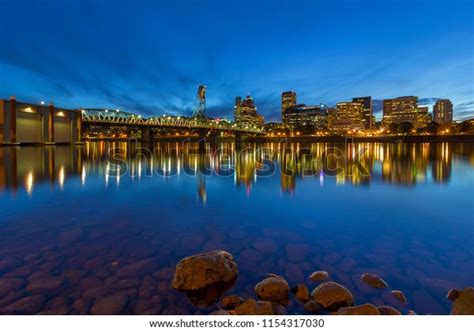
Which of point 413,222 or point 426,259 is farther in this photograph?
point 413,222

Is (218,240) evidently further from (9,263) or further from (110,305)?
(9,263)

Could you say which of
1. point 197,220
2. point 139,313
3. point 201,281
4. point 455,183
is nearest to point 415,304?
point 201,281

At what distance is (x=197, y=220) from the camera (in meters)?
8.02

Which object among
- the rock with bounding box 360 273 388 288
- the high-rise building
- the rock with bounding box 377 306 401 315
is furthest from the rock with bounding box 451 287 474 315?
the high-rise building

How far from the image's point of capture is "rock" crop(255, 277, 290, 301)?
12.9 feet

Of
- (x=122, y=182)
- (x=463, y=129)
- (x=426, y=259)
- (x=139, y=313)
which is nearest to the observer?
(x=139, y=313)

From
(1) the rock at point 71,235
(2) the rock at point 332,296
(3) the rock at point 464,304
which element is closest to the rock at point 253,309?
(2) the rock at point 332,296

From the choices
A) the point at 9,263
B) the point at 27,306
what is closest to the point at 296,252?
the point at 27,306

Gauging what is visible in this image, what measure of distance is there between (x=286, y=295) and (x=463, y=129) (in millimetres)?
138879

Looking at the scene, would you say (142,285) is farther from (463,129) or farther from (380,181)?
(463,129)

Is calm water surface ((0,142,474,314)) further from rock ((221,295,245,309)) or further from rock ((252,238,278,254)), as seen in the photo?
rock ((221,295,245,309))

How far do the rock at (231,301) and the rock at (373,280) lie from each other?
6.73 feet

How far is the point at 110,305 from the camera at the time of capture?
12.3 feet

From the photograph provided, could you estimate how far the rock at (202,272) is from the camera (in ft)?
13.6
